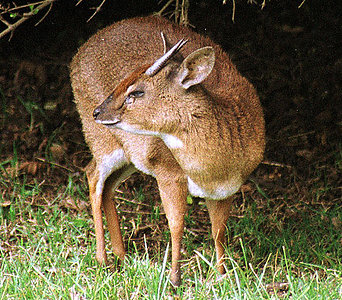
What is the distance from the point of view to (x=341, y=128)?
7055 millimetres

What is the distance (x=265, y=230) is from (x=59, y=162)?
2.14 meters

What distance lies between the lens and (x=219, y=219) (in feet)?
17.0

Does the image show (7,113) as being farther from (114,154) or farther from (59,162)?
(114,154)

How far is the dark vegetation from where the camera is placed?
651 centimetres

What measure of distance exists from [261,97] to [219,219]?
7.88ft

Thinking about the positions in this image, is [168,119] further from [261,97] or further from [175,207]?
[261,97]

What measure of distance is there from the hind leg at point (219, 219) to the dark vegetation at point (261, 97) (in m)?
0.99

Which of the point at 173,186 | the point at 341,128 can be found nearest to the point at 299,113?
the point at 341,128

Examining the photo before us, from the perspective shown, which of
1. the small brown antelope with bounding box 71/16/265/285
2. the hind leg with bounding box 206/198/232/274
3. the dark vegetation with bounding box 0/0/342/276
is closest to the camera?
the small brown antelope with bounding box 71/16/265/285

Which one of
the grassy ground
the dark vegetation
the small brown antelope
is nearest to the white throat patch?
the small brown antelope

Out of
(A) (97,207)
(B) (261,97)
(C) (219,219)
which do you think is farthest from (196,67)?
(B) (261,97)

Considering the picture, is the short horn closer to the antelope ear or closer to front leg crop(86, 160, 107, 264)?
the antelope ear

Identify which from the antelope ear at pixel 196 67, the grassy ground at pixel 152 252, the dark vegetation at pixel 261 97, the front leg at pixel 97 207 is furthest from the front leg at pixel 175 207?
the dark vegetation at pixel 261 97

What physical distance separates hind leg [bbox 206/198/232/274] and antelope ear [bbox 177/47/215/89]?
1028mm
